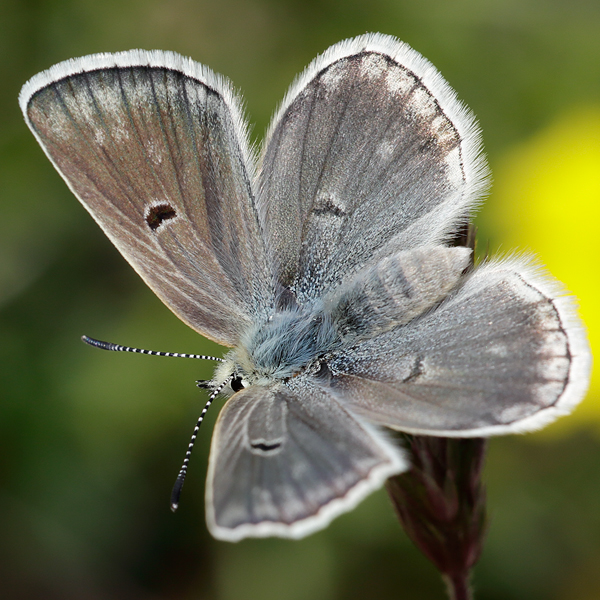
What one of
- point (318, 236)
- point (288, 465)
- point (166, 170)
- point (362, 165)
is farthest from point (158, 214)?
point (288, 465)

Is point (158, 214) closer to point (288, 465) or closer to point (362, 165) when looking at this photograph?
point (362, 165)

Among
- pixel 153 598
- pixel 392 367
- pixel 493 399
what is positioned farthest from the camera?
pixel 153 598

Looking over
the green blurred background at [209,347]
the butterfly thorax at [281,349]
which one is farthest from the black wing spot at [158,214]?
the green blurred background at [209,347]

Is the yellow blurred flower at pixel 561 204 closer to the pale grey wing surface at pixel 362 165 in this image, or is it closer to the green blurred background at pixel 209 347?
the green blurred background at pixel 209 347

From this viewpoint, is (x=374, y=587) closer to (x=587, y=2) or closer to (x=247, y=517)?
(x=247, y=517)

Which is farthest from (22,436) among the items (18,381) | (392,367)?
(392,367)

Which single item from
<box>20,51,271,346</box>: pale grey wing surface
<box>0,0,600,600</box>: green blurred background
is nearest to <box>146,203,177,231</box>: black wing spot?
<box>20,51,271,346</box>: pale grey wing surface

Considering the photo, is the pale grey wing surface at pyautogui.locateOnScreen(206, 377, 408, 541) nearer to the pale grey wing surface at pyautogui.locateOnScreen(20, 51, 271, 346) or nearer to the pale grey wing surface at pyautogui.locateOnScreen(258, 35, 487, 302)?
the pale grey wing surface at pyautogui.locateOnScreen(20, 51, 271, 346)
